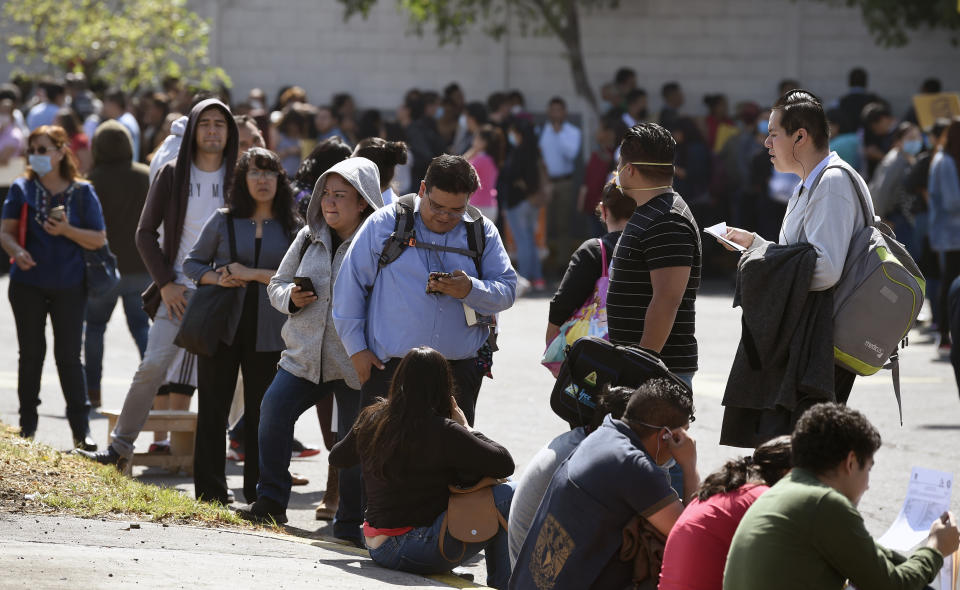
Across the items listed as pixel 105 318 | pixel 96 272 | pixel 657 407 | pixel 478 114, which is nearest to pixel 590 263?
pixel 657 407

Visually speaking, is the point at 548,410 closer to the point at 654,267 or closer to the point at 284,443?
the point at 284,443

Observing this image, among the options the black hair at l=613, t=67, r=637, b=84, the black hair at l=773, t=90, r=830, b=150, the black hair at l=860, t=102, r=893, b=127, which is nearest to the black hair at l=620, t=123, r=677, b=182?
the black hair at l=773, t=90, r=830, b=150

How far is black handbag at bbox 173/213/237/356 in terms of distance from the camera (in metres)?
7.21

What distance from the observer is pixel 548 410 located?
10312 mm

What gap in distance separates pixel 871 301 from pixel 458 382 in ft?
6.50

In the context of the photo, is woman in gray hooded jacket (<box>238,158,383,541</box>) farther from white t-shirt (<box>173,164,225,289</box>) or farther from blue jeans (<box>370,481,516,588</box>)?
white t-shirt (<box>173,164,225,289</box>)

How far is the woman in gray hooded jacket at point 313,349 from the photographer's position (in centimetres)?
684

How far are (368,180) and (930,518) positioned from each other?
326 centimetres

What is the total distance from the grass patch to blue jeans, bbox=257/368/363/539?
0.24m

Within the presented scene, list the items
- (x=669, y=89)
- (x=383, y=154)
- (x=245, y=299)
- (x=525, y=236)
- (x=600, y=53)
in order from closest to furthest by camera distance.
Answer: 1. (x=245, y=299)
2. (x=383, y=154)
3. (x=525, y=236)
4. (x=669, y=89)
5. (x=600, y=53)

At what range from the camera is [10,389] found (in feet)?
35.1

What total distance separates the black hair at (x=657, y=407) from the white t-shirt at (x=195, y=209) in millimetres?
3658

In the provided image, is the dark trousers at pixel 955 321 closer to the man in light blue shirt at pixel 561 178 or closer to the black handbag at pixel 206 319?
the black handbag at pixel 206 319

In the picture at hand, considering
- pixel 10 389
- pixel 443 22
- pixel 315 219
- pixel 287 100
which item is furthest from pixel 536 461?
pixel 443 22
